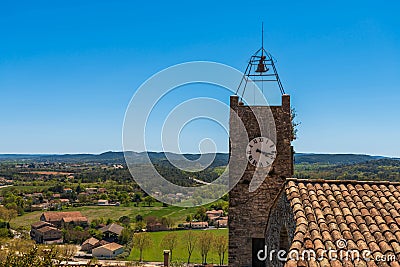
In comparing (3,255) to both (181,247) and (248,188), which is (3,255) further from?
(181,247)

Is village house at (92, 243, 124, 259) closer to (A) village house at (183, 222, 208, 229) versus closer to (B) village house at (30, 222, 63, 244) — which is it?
(B) village house at (30, 222, 63, 244)

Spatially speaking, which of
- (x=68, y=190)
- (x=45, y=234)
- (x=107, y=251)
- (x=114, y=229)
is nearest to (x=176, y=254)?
(x=107, y=251)

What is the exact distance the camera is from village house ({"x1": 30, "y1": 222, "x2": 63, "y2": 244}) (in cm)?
5009

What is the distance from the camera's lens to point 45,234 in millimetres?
50750

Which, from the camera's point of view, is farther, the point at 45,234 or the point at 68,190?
the point at 68,190

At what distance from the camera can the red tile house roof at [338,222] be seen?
4.78m

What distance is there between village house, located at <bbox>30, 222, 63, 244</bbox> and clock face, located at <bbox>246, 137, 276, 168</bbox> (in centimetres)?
4530

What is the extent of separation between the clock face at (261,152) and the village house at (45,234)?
45.3 metres

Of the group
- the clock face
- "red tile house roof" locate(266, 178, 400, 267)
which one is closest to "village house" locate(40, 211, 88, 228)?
the clock face

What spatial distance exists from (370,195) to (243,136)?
14.0 feet

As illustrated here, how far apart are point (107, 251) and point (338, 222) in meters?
43.4

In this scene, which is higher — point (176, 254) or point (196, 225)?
point (196, 225)

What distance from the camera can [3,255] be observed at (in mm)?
19188

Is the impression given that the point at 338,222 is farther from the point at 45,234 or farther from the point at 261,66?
the point at 45,234
